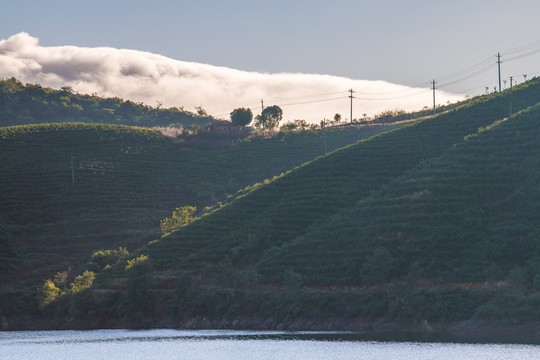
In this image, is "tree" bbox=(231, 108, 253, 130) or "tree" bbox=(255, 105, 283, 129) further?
"tree" bbox=(255, 105, 283, 129)

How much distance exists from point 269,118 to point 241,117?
59.8ft

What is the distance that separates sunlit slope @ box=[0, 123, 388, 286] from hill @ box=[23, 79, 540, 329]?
18.8 meters

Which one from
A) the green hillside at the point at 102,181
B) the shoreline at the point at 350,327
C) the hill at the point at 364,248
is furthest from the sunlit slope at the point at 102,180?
the hill at the point at 364,248

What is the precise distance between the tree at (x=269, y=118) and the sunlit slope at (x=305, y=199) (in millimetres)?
81650

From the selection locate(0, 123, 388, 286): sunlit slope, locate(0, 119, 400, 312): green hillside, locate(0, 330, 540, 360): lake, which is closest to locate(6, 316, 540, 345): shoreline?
locate(0, 330, 540, 360): lake

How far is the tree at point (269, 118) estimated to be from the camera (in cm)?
Result: 19750

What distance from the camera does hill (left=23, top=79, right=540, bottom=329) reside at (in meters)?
73.3

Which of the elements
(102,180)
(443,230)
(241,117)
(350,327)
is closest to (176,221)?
(102,180)

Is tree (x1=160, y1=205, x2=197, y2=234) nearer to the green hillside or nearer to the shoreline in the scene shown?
the green hillside

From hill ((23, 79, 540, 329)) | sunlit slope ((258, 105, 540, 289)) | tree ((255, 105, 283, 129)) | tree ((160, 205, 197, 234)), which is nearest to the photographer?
hill ((23, 79, 540, 329))

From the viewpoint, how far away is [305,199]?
326ft

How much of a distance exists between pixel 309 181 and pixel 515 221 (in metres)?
33.7

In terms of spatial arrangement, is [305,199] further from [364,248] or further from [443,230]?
[443,230]

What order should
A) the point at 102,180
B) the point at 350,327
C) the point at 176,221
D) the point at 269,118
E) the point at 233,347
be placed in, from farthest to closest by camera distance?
the point at 269,118
the point at 102,180
the point at 176,221
the point at 350,327
the point at 233,347
